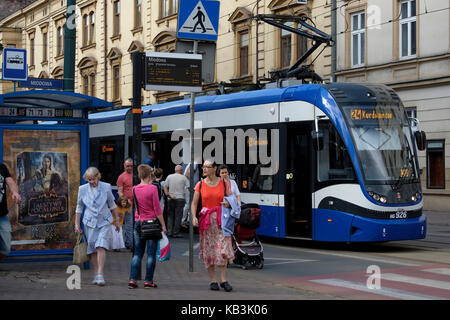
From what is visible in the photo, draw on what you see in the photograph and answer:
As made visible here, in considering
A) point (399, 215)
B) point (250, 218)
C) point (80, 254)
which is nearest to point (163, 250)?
point (80, 254)

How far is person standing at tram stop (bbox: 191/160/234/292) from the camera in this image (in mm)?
9898

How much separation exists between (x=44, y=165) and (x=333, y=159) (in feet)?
18.1

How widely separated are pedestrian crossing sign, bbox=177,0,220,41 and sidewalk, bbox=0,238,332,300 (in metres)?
3.62

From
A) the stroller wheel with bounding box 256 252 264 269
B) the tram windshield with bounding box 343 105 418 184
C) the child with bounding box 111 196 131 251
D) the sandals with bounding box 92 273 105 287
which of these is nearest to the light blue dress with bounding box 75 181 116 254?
the child with bounding box 111 196 131 251

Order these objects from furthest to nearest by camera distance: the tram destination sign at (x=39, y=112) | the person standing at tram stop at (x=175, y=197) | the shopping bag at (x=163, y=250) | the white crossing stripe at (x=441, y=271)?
the person standing at tram stop at (x=175, y=197)
the tram destination sign at (x=39, y=112)
the white crossing stripe at (x=441, y=271)
the shopping bag at (x=163, y=250)

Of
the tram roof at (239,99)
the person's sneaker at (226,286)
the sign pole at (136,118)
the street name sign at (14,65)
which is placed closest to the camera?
the person's sneaker at (226,286)

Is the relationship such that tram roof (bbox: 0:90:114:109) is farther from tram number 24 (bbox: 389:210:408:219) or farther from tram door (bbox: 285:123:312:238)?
tram number 24 (bbox: 389:210:408:219)

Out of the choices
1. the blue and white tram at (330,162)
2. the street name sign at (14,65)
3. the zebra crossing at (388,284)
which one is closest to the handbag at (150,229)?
the zebra crossing at (388,284)

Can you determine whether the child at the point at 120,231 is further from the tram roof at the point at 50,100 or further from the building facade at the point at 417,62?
the building facade at the point at 417,62

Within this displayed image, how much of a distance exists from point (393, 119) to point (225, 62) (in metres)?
21.0

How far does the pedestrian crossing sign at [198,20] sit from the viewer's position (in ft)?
38.8

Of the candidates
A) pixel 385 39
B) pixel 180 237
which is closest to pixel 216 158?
pixel 180 237

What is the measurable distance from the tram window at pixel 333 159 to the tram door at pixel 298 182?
0.30 meters

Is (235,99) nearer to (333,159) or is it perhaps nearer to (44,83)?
(333,159)
